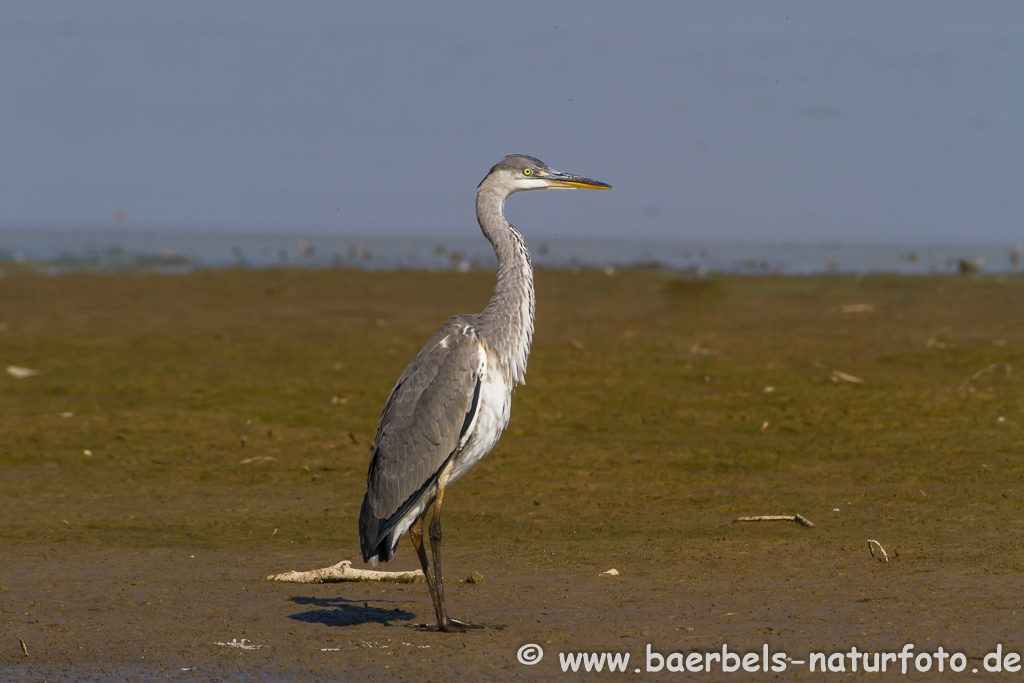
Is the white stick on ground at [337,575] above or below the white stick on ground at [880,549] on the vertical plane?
below

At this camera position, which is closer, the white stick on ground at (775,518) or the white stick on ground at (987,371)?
the white stick on ground at (775,518)

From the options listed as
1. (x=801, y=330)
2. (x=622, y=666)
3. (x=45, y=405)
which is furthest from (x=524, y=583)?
(x=801, y=330)

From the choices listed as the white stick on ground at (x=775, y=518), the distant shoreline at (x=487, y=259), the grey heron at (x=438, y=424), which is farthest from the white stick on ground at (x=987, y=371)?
the distant shoreline at (x=487, y=259)

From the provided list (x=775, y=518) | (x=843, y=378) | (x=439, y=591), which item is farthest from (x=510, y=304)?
(x=843, y=378)

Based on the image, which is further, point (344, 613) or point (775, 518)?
point (775, 518)

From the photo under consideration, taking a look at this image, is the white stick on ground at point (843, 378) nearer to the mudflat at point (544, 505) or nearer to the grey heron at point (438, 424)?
the mudflat at point (544, 505)

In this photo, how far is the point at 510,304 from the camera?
6727 millimetres

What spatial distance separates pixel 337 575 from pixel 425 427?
49.7 inches

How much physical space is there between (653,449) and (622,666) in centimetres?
489

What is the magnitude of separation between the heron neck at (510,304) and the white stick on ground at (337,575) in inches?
60.8

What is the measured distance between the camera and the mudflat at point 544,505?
5.83 m

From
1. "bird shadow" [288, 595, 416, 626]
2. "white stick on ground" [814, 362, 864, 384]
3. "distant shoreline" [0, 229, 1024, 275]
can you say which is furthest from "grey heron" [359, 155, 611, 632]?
"distant shoreline" [0, 229, 1024, 275]

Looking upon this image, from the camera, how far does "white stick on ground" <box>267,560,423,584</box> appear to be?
692 centimetres

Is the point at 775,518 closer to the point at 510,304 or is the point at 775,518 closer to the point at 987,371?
the point at 510,304
